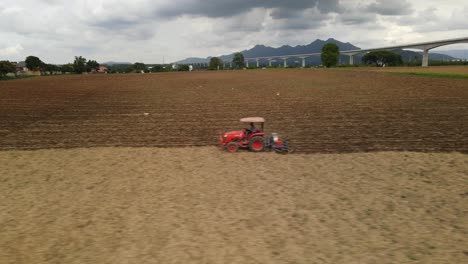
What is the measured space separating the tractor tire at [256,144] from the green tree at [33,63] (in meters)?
153

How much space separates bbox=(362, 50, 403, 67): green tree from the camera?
5133 inches

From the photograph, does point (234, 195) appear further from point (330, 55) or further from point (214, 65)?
point (214, 65)

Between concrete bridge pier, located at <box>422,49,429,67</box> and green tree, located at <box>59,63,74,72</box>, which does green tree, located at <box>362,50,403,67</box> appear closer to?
concrete bridge pier, located at <box>422,49,429,67</box>

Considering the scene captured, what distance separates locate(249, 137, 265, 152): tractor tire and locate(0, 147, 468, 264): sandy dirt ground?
59 centimetres

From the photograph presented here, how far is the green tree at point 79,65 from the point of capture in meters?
147

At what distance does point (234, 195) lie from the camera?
28.5 ft

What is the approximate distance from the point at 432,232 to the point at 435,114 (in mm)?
14841

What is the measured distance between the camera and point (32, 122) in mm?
19500

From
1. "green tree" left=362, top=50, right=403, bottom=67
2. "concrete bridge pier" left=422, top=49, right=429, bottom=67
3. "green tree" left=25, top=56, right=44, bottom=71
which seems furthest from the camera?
"green tree" left=25, top=56, right=44, bottom=71

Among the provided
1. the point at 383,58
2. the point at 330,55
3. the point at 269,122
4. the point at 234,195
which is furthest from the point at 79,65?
the point at 234,195

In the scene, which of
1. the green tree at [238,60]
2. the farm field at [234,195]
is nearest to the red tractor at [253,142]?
the farm field at [234,195]

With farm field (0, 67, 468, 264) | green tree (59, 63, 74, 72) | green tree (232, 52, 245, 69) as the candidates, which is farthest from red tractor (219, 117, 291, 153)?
green tree (232, 52, 245, 69)

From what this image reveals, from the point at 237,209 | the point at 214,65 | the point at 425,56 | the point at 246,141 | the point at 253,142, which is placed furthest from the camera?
the point at 214,65

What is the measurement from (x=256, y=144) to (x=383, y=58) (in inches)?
5415
